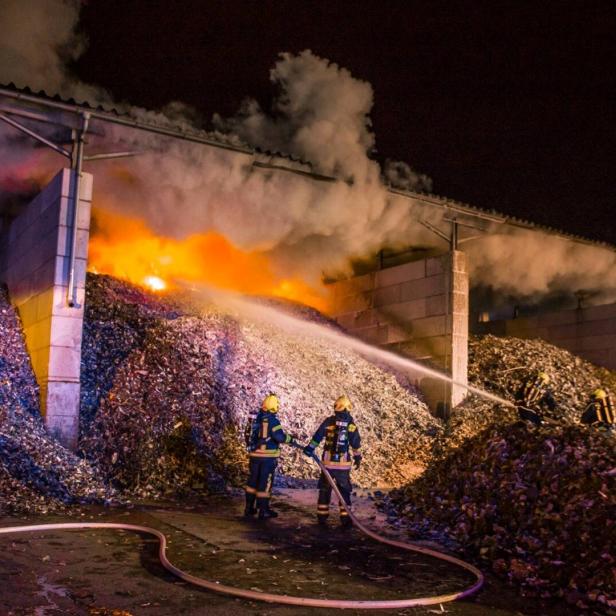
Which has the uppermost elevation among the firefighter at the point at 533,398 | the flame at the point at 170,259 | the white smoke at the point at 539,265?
the white smoke at the point at 539,265

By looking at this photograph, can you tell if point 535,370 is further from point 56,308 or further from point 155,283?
point 56,308

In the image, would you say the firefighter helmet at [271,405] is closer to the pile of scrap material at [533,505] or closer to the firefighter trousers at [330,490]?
the firefighter trousers at [330,490]

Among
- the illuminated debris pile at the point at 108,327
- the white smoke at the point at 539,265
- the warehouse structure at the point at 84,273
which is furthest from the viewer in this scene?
the white smoke at the point at 539,265

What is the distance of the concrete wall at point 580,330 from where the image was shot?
19828 millimetres

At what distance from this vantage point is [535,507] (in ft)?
24.4

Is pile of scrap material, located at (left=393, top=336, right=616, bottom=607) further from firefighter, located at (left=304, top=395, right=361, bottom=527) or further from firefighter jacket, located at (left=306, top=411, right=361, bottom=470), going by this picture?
firefighter jacket, located at (left=306, top=411, right=361, bottom=470)

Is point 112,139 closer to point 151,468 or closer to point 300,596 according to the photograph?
point 151,468

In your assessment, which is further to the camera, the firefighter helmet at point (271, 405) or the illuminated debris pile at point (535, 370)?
the illuminated debris pile at point (535, 370)

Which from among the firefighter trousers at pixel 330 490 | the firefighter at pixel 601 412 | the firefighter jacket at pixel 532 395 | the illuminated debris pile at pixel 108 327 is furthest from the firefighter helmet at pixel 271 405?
the firefighter at pixel 601 412

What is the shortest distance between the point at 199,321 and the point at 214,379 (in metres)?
2.00

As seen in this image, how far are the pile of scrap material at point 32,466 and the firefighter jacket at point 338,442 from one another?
3259mm

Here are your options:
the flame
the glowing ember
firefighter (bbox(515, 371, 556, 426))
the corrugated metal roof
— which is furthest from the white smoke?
the glowing ember

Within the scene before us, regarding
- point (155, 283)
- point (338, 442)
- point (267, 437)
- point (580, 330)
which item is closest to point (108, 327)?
point (155, 283)

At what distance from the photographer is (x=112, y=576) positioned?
614 centimetres
